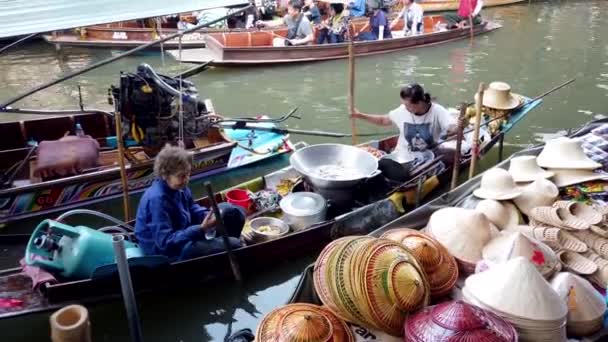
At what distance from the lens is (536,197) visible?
464 cm

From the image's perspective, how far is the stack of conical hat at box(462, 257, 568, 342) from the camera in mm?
3170

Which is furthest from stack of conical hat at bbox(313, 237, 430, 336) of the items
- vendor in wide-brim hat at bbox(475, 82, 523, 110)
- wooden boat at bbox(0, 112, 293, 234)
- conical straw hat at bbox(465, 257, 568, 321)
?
vendor in wide-brim hat at bbox(475, 82, 523, 110)

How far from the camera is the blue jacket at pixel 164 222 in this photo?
13.6ft

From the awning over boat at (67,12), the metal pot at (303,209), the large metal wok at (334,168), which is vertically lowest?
the metal pot at (303,209)

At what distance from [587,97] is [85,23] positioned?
8637 millimetres

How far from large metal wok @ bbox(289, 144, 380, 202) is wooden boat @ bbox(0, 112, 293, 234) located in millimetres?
1294

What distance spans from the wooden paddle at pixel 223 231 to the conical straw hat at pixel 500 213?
2008 mm

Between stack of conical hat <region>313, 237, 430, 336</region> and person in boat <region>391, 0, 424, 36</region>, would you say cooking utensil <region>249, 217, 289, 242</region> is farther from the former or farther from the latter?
person in boat <region>391, 0, 424, 36</region>

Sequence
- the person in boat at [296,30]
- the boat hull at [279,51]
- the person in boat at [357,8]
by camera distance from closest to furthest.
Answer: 1. the boat hull at [279,51]
2. the person in boat at [296,30]
3. the person in boat at [357,8]

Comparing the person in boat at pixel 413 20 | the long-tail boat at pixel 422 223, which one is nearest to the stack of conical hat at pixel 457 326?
the long-tail boat at pixel 422 223

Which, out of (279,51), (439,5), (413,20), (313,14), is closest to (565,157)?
(279,51)

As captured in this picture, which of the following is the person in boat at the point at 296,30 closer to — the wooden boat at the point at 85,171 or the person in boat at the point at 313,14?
the person in boat at the point at 313,14

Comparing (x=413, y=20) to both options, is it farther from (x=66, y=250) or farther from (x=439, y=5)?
(x=66, y=250)

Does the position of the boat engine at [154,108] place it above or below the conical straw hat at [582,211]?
above
